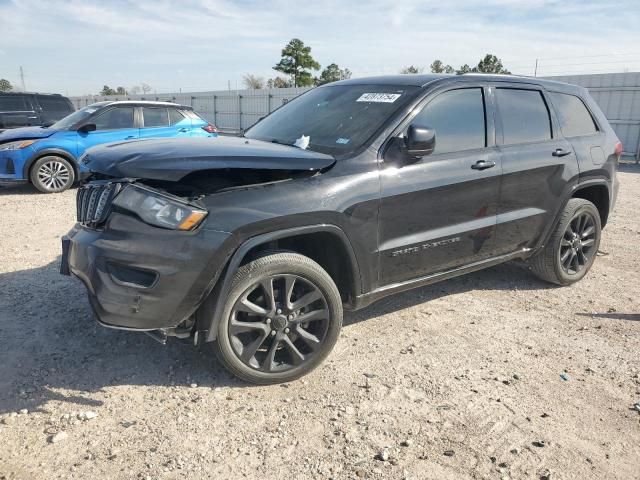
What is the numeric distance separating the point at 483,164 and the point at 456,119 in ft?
1.27

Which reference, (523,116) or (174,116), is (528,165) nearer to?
(523,116)

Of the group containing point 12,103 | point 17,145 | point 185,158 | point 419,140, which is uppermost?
point 12,103

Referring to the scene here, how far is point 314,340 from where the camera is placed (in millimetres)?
3195

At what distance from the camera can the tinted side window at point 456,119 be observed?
3.64m

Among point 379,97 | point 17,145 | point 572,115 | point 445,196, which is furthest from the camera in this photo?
point 17,145

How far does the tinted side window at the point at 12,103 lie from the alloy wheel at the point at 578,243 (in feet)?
42.2

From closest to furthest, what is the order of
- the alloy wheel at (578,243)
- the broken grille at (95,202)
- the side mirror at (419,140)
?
the broken grille at (95,202) < the side mirror at (419,140) < the alloy wheel at (578,243)

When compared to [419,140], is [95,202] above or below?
below

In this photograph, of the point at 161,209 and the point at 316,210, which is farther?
the point at 316,210

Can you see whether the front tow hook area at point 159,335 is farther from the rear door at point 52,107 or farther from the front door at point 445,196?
the rear door at point 52,107

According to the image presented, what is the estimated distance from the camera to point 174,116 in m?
10.0

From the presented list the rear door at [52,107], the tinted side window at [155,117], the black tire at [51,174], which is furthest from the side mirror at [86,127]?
the rear door at [52,107]

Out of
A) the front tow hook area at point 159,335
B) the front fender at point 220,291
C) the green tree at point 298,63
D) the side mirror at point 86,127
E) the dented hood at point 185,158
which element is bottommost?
the front tow hook area at point 159,335

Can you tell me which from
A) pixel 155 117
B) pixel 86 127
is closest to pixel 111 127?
pixel 86 127
